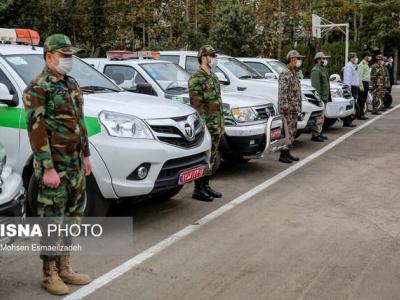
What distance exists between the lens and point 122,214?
647 cm

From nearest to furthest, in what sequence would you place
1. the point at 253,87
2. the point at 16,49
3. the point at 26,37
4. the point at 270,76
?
the point at 16,49 → the point at 26,37 → the point at 253,87 → the point at 270,76

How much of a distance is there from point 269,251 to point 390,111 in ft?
46.3

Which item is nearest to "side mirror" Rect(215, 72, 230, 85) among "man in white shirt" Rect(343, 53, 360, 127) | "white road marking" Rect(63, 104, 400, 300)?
"white road marking" Rect(63, 104, 400, 300)

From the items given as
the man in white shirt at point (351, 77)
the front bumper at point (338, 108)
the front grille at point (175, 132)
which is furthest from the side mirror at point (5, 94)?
the man in white shirt at point (351, 77)

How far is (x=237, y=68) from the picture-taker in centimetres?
1165

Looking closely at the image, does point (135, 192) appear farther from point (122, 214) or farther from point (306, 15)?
point (306, 15)

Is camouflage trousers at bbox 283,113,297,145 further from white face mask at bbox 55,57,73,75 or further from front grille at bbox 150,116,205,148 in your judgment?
white face mask at bbox 55,57,73,75

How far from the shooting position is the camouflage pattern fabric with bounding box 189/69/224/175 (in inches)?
269

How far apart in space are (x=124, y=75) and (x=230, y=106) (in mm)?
1850

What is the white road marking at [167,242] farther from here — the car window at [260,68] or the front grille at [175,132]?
the car window at [260,68]

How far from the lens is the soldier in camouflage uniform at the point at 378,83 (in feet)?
56.4

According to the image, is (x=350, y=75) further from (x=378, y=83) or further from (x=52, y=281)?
(x=52, y=281)

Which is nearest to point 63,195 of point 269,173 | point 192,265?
point 192,265

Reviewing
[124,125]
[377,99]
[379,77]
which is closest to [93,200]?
[124,125]
